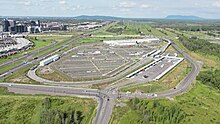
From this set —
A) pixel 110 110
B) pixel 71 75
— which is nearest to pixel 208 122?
pixel 110 110

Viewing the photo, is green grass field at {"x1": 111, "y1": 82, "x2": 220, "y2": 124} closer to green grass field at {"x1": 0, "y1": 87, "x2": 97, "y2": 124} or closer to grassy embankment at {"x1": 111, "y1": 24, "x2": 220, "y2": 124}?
grassy embankment at {"x1": 111, "y1": 24, "x2": 220, "y2": 124}

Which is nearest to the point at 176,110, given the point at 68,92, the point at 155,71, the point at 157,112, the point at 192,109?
the point at 157,112

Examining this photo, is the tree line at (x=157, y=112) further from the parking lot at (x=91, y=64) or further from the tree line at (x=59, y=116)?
the parking lot at (x=91, y=64)

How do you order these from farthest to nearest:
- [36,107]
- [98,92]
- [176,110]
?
[98,92], [36,107], [176,110]

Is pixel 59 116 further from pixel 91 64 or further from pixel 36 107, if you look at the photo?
pixel 91 64

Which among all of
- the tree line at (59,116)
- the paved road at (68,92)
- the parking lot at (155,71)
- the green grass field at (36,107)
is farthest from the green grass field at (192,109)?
the parking lot at (155,71)

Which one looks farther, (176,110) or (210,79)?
(210,79)

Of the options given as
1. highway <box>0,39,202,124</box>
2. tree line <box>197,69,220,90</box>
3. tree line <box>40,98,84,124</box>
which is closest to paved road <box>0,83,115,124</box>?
highway <box>0,39,202,124</box>

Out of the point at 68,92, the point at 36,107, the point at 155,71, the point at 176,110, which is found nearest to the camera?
the point at 176,110
